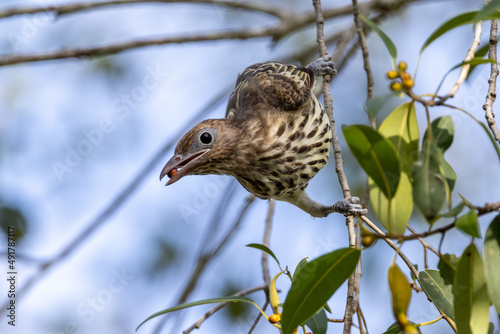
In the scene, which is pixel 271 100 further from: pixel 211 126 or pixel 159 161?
pixel 159 161

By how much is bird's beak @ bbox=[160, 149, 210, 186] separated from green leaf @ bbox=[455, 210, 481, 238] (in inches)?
76.8

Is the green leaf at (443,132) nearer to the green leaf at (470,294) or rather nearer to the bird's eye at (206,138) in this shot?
the green leaf at (470,294)

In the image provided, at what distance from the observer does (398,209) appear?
2.16 metres

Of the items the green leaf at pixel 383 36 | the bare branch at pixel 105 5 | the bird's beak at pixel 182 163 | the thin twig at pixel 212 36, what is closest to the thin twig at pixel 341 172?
the green leaf at pixel 383 36

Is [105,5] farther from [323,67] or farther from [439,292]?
[439,292]

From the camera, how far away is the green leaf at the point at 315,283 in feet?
7.04

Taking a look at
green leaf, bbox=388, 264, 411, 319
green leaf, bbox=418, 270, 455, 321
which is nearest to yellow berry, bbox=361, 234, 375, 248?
green leaf, bbox=388, 264, 411, 319

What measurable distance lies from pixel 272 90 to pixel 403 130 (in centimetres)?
188

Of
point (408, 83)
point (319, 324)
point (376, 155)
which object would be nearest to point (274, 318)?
point (319, 324)

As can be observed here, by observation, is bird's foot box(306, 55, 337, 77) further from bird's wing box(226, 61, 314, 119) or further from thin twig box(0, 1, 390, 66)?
thin twig box(0, 1, 390, 66)

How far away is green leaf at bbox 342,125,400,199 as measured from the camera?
2055 millimetres

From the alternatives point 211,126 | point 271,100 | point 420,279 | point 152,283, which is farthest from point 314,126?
point 152,283

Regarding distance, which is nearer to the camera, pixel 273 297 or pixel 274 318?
pixel 274 318

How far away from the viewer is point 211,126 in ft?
12.2
